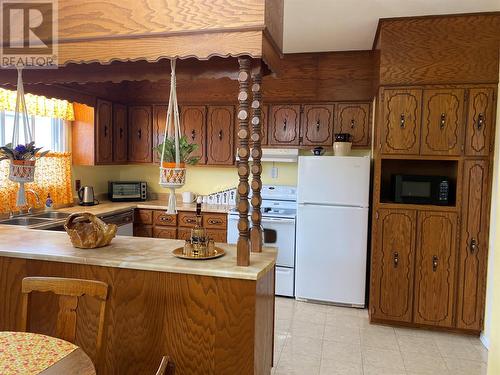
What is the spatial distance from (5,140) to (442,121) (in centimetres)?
401

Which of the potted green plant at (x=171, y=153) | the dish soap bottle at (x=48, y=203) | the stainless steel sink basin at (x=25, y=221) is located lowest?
the stainless steel sink basin at (x=25, y=221)

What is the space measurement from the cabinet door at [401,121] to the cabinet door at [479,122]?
1.35 ft

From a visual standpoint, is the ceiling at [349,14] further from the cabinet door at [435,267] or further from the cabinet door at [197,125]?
the cabinet door at [435,267]

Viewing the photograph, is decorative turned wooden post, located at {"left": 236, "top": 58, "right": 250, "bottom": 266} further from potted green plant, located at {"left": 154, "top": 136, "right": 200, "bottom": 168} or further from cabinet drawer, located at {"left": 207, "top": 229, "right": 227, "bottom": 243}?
cabinet drawer, located at {"left": 207, "top": 229, "right": 227, "bottom": 243}

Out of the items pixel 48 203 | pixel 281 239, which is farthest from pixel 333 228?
pixel 48 203

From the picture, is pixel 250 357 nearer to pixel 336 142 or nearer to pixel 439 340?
pixel 439 340

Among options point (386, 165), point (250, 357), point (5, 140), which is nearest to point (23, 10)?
point (5, 140)

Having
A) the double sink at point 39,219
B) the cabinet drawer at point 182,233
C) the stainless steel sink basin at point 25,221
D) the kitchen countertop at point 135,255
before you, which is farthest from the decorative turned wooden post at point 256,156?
the cabinet drawer at point 182,233

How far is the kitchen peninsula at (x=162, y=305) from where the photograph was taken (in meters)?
1.87

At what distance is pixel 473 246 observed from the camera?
329 centimetres

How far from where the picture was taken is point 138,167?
5297mm

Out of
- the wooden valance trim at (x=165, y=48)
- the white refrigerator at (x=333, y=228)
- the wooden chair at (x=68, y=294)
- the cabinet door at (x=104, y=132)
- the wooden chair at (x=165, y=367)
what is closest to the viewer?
the wooden chair at (x=165, y=367)

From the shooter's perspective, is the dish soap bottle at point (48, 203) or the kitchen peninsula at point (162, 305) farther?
the dish soap bottle at point (48, 203)

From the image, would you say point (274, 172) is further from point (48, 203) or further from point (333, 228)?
point (48, 203)
